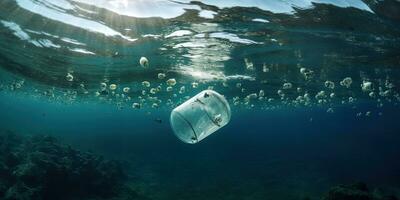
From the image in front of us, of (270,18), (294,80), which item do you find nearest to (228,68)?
(294,80)

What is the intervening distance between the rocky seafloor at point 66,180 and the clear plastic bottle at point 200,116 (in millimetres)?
6382

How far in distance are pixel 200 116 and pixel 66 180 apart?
13750 mm

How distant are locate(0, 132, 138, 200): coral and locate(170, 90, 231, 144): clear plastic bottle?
10.7 metres

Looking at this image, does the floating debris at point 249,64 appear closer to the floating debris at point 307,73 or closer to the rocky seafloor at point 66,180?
the floating debris at point 307,73

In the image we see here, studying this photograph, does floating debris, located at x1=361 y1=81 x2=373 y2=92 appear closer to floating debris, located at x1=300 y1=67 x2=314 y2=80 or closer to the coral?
floating debris, located at x1=300 y1=67 x2=314 y2=80

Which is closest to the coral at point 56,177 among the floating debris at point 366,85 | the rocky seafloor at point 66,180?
the rocky seafloor at point 66,180

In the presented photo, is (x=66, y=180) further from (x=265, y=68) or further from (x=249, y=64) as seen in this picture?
(x=265, y=68)

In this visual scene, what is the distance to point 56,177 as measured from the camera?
2092 cm

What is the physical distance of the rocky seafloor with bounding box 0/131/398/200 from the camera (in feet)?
52.0

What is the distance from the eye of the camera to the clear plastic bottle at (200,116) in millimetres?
10711

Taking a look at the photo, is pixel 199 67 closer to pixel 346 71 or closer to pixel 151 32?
pixel 151 32

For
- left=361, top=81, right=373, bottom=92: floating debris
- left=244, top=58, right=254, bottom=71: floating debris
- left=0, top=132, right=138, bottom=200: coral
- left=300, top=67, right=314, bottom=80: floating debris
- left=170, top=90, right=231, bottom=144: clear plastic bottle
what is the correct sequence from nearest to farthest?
left=170, top=90, right=231, bottom=144: clear plastic bottle < left=361, top=81, right=373, bottom=92: floating debris < left=0, top=132, right=138, bottom=200: coral < left=244, top=58, right=254, bottom=71: floating debris < left=300, top=67, right=314, bottom=80: floating debris

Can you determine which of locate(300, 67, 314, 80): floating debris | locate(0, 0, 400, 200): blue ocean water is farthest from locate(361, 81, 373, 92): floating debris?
locate(300, 67, 314, 80): floating debris

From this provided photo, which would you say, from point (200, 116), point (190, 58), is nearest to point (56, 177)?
point (190, 58)
